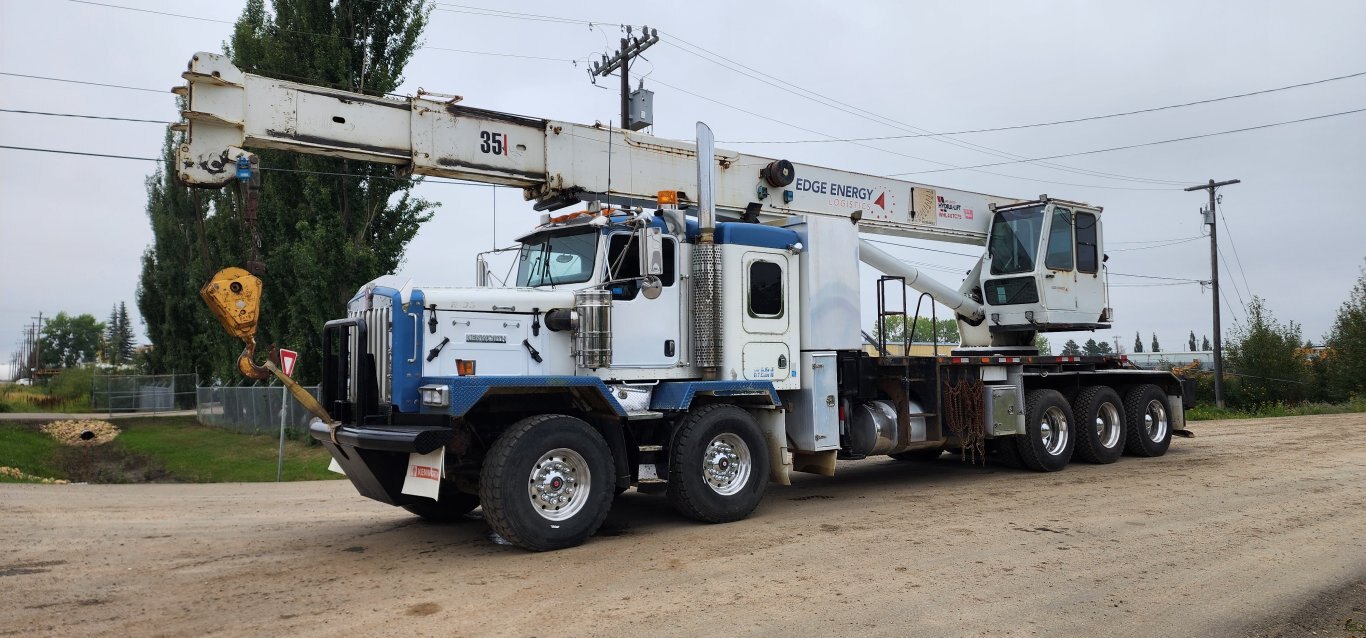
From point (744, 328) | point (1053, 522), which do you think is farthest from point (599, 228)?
point (1053, 522)

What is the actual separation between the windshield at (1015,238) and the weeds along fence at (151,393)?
112ft

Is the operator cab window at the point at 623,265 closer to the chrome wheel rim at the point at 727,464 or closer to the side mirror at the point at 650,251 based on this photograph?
the side mirror at the point at 650,251

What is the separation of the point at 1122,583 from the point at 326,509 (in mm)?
8959

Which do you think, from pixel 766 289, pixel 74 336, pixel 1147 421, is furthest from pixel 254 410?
pixel 74 336

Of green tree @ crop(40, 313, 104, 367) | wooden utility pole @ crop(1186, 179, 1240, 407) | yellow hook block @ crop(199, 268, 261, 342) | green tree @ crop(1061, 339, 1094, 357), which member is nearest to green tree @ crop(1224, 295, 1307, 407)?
wooden utility pole @ crop(1186, 179, 1240, 407)

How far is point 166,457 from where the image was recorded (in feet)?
71.2

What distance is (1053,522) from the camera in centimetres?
902

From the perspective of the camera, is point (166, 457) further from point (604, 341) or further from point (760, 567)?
point (760, 567)

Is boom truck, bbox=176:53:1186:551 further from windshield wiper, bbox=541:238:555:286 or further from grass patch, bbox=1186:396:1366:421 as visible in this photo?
grass patch, bbox=1186:396:1366:421

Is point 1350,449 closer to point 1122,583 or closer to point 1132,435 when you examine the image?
point 1132,435

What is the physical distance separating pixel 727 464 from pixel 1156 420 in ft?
31.4

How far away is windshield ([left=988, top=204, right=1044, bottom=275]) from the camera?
14.0 m

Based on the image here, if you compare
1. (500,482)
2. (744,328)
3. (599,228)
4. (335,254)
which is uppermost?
(335,254)

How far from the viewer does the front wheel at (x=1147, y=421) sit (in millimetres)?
14703
